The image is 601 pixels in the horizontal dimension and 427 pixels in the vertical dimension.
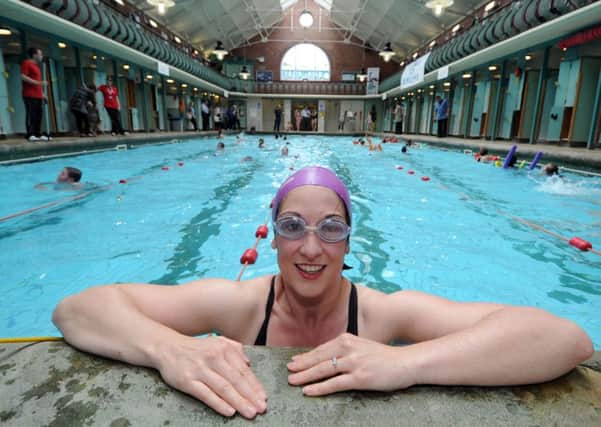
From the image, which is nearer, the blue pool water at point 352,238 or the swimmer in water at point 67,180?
the blue pool water at point 352,238

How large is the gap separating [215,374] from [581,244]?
175 inches

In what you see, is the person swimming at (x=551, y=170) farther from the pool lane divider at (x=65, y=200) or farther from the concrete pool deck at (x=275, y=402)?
the pool lane divider at (x=65, y=200)

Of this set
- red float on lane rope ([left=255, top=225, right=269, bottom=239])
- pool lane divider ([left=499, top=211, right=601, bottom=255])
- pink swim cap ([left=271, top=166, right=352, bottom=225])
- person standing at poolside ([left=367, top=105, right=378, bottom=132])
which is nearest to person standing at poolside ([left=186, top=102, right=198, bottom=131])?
person standing at poolside ([left=367, top=105, right=378, bottom=132])

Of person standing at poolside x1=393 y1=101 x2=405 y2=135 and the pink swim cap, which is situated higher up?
person standing at poolside x1=393 y1=101 x2=405 y2=135

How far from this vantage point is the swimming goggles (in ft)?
4.59

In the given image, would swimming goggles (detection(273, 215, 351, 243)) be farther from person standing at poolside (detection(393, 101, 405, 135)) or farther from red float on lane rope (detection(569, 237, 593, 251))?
person standing at poolside (detection(393, 101, 405, 135))

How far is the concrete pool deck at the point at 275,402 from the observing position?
35.2 inches

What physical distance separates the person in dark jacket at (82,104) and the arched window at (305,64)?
86.4 feet

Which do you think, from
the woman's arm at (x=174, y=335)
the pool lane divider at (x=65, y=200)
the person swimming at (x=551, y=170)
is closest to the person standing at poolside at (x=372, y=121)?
the person swimming at (x=551, y=170)

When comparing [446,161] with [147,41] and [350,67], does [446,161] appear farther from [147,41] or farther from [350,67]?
[350,67]

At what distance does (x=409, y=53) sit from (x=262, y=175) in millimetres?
27955

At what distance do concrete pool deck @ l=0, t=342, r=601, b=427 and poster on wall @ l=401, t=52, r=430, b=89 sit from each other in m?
20.0

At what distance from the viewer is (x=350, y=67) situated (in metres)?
35.9

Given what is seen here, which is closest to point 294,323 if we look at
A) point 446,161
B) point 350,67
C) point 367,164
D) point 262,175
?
point 262,175
